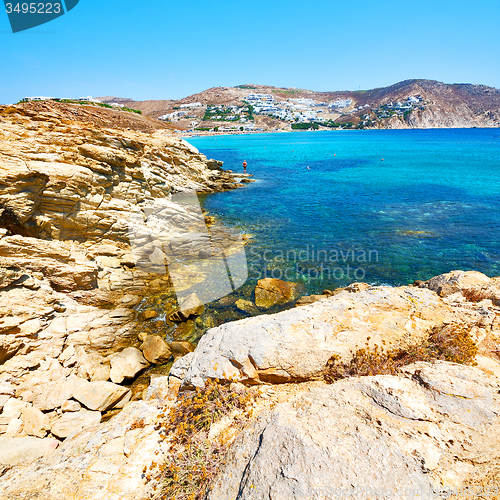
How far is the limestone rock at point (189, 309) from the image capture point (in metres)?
13.4

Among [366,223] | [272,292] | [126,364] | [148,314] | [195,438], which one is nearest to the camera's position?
[195,438]

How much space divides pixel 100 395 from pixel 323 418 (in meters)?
7.46

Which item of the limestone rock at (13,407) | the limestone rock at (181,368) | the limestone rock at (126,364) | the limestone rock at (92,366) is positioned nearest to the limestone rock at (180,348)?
Result: the limestone rock at (126,364)

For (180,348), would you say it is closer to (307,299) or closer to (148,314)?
(148,314)

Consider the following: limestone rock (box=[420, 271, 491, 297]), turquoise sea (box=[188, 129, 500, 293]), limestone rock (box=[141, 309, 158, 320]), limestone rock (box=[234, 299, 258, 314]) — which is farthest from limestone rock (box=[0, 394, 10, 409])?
limestone rock (box=[420, 271, 491, 297])

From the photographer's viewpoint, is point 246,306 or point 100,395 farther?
point 246,306

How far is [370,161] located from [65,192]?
2668 inches

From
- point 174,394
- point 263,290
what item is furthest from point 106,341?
point 263,290

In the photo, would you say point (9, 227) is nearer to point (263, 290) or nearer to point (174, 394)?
point (174, 394)

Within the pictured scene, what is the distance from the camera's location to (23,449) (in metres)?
6.21

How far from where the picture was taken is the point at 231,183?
43312 mm

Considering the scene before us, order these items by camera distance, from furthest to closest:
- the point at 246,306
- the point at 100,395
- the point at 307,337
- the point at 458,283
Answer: the point at 246,306, the point at 458,283, the point at 100,395, the point at 307,337
